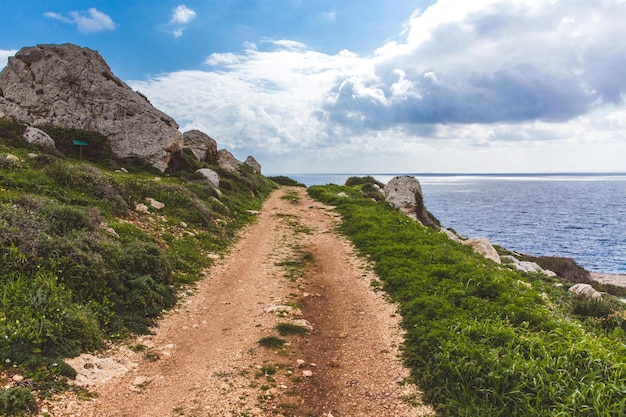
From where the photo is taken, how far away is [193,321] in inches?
392

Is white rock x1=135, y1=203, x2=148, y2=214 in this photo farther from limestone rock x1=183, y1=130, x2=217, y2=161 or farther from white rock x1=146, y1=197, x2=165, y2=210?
limestone rock x1=183, y1=130, x2=217, y2=161

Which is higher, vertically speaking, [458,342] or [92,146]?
[92,146]

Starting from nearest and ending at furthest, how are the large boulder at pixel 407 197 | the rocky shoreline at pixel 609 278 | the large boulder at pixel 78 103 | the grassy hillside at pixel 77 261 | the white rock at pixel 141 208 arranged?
the grassy hillside at pixel 77 261 → the white rock at pixel 141 208 → the large boulder at pixel 78 103 → the rocky shoreline at pixel 609 278 → the large boulder at pixel 407 197

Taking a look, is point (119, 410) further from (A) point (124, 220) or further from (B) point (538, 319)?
(A) point (124, 220)

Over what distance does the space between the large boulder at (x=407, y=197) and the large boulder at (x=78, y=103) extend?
19.8 metres

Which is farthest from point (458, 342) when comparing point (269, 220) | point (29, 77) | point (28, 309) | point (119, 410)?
point (29, 77)

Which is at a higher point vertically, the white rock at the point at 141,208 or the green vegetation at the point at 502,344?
the white rock at the point at 141,208

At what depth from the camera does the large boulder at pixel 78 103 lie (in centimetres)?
2856

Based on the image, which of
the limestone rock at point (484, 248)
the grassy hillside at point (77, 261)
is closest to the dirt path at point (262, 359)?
the grassy hillside at point (77, 261)

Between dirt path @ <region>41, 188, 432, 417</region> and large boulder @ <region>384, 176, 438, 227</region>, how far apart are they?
20.8 m

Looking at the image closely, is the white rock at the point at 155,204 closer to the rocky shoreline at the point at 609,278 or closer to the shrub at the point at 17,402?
the shrub at the point at 17,402

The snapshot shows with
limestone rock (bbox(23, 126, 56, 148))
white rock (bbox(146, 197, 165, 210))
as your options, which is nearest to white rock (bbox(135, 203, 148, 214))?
white rock (bbox(146, 197, 165, 210))

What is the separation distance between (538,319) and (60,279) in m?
11.4

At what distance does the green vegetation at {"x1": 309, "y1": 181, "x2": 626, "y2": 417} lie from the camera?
6.05 m
